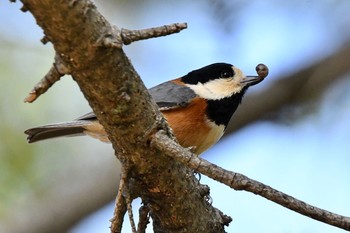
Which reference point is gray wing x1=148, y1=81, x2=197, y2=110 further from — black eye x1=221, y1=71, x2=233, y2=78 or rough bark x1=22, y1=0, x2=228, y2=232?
rough bark x1=22, y1=0, x2=228, y2=232

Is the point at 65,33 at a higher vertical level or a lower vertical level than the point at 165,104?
higher

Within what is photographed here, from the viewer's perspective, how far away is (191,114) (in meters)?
4.13

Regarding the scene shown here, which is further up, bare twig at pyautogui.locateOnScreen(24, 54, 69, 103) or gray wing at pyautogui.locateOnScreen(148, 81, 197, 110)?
bare twig at pyautogui.locateOnScreen(24, 54, 69, 103)

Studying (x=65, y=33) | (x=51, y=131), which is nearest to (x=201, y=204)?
(x=65, y=33)

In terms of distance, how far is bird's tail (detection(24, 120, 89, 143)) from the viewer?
4062mm

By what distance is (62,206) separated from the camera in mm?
3893

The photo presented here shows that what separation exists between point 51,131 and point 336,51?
157 cm

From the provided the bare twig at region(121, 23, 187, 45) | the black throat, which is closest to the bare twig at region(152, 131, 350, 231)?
the bare twig at region(121, 23, 187, 45)

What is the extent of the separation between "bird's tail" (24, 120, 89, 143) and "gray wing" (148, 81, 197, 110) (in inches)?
15.9

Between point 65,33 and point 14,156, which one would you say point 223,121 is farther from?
point 65,33

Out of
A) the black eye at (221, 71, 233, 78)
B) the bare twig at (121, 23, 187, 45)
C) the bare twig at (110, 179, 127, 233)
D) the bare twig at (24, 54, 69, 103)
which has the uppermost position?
the bare twig at (121, 23, 187, 45)

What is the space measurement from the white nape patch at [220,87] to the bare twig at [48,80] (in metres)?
2.17

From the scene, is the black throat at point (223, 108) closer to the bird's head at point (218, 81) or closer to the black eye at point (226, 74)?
the bird's head at point (218, 81)

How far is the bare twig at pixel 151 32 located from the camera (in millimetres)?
2170
